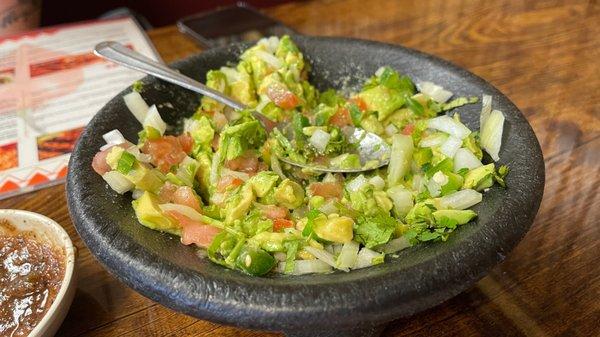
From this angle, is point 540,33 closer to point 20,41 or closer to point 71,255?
point 71,255

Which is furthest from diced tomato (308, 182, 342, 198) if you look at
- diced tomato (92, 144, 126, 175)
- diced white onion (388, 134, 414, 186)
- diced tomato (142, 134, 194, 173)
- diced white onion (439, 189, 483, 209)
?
diced tomato (92, 144, 126, 175)

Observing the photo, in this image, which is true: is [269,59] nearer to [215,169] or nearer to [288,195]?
[215,169]

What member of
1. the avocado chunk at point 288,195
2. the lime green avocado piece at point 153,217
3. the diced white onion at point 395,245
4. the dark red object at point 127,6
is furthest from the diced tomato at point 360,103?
the dark red object at point 127,6

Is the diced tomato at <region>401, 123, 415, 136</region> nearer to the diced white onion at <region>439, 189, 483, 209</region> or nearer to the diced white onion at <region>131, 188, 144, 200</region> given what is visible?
the diced white onion at <region>439, 189, 483, 209</region>

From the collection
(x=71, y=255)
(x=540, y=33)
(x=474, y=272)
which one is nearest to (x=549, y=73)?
(x=540, y=33)

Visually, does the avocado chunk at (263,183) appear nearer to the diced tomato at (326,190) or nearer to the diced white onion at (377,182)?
the diced tomato at (326,190)
